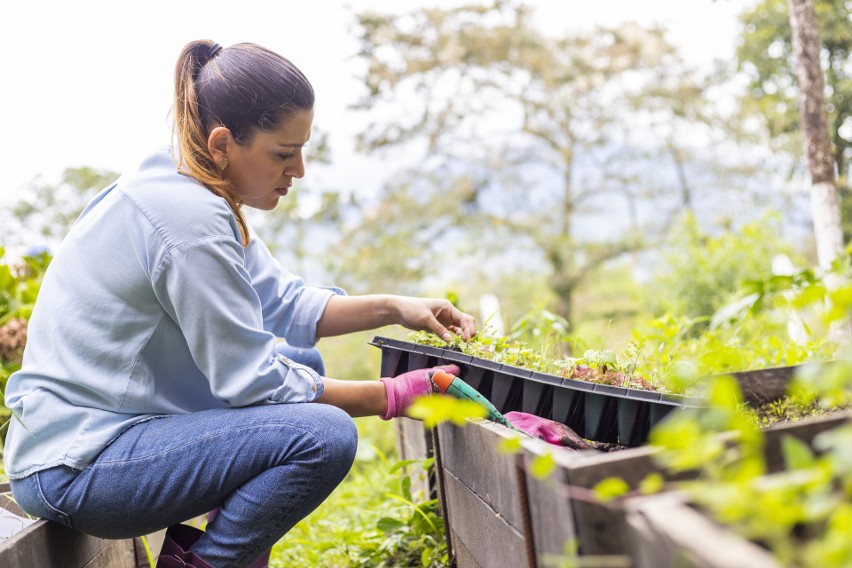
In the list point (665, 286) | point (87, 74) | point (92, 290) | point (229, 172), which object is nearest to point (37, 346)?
point (92, 290)

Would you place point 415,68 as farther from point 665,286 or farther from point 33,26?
point 665,286

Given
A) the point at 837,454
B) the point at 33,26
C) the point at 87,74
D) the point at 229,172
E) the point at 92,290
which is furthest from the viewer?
the point at 87,74

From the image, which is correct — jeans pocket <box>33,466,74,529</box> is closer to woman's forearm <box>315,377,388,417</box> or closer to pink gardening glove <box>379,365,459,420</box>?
woman's forearm <box>315,377,388,417</box>

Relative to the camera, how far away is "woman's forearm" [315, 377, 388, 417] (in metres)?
1.60

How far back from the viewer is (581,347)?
7.54 ft

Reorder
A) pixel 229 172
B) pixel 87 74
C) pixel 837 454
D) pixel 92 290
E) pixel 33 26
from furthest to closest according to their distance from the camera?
pixel 87 74, pixel 33 26, pixel 229 172, pixel 92 290, pixel 837 454

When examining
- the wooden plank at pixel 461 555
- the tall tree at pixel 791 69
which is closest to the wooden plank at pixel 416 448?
the wooden plank at pixel 461 555

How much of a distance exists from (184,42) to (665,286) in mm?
4508

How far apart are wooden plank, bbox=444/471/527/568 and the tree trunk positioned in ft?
8.15

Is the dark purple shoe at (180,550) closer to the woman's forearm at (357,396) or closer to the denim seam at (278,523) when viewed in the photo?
the denim seam at (278,523)

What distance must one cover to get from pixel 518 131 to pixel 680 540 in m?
11.3

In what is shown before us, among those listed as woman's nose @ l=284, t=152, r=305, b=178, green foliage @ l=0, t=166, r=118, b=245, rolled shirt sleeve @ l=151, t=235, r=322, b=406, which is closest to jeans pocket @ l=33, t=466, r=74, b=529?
rolled shirt sleeve @ l=151, t=235, r=322, b=406

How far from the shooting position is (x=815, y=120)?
3336mm

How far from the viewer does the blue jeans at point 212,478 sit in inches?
54.1
